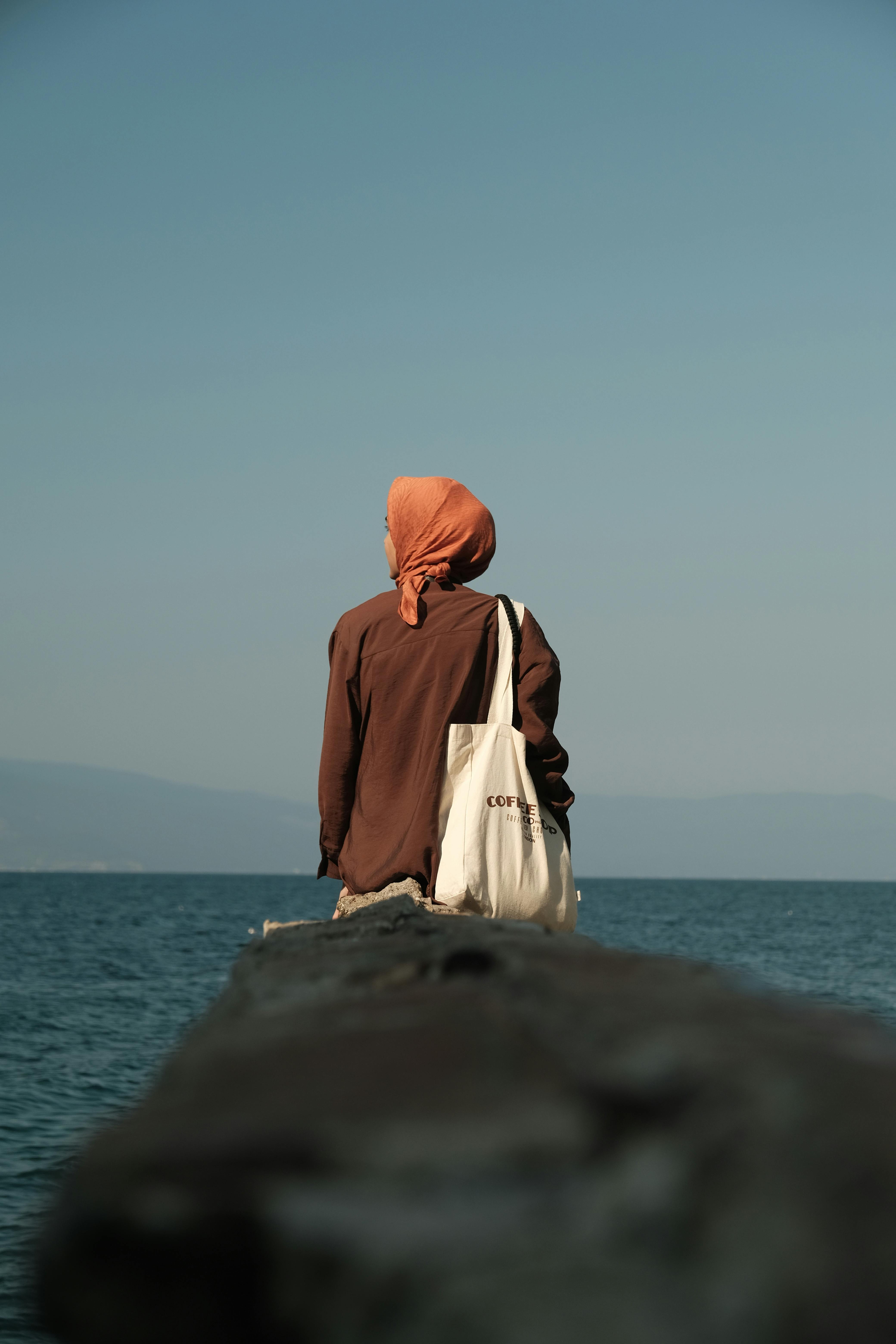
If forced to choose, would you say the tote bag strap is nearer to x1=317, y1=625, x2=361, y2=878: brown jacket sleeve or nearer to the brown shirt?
the brown shirt

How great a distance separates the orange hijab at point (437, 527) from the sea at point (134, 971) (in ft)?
4.11

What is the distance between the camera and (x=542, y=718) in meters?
3.40

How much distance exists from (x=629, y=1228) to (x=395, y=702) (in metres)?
2.69

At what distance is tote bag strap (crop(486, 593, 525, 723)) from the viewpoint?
341cm

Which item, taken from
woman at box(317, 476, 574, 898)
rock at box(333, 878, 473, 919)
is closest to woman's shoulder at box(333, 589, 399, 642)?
woman at box(317, 476, 574, 898)

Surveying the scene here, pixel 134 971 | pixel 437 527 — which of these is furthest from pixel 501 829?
pixel 134 971

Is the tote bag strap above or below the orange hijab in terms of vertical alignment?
below

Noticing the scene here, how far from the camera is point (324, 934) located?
2.25m

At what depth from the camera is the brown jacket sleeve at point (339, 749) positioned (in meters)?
3.57

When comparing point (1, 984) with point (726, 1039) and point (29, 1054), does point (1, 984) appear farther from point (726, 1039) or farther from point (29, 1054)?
point (726, 1039)

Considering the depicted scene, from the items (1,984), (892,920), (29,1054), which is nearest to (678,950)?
(1,984)

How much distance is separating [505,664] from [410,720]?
0.34 m

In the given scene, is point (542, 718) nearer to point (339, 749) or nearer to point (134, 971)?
point (339, 749)

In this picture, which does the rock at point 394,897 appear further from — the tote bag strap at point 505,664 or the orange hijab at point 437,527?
the orange hijab at point 437,527
